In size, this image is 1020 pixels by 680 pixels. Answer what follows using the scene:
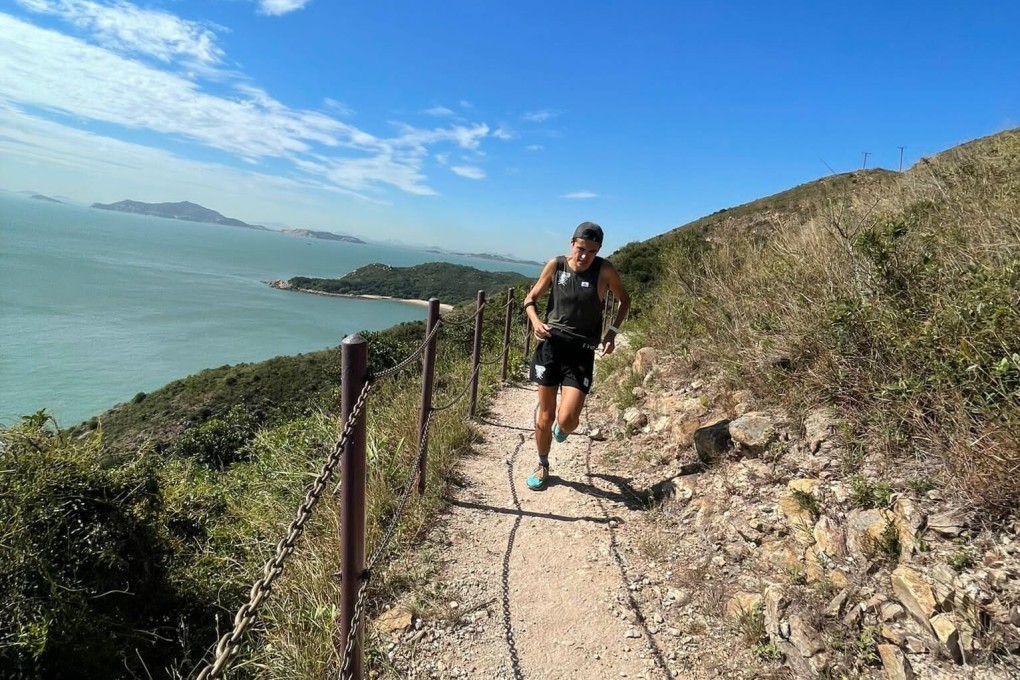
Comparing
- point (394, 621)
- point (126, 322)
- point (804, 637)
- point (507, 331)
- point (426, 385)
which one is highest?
point (507, 331)

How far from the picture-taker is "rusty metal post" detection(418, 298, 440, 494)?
3.68 metres

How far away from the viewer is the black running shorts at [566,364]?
12.3 feet

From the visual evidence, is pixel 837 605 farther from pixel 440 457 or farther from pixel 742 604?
pixel 440 457

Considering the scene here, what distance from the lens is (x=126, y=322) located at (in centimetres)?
6225

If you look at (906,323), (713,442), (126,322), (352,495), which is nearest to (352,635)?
(352,495)

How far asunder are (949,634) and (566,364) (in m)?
2.40

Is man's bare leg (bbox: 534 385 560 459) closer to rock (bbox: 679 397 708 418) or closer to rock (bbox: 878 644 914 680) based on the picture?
rock (bbox: 679 397 708 418)

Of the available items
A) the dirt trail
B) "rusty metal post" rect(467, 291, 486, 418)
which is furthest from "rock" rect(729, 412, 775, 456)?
"rusty metal post" rect(467, 291, 486, 418)

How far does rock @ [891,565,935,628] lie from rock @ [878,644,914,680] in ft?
0.49

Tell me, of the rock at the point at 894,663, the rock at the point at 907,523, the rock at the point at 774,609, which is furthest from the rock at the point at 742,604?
the rock at the point at 907,523

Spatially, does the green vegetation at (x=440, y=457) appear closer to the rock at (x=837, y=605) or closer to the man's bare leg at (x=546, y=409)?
the rock at (x=837, y=605)

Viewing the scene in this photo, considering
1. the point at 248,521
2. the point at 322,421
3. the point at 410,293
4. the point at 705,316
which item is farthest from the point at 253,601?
the point at 410,293

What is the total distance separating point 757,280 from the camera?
5012 millimetres

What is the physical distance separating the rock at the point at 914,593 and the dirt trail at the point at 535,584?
1044mm
